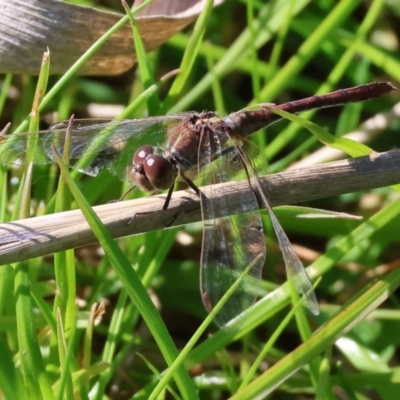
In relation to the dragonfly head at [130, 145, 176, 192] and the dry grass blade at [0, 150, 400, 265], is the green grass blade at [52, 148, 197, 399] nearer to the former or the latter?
the dry grass blade at [0, 150, 400, 265]

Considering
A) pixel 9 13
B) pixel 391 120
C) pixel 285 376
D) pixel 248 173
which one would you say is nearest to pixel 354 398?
pixel 285 376

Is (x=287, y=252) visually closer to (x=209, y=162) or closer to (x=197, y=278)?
(x=209, y=162)

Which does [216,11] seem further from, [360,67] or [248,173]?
[248,173]

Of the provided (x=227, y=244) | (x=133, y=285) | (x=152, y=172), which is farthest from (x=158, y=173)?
(x=133, y=285)

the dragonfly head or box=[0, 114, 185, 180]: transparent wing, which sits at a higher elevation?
box=[0, 114, 185, 180]: transparent wing

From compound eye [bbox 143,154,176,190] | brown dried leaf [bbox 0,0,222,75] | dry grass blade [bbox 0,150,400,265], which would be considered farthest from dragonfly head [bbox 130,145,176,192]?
brown dried leaf [bbox 0,0,222,75]

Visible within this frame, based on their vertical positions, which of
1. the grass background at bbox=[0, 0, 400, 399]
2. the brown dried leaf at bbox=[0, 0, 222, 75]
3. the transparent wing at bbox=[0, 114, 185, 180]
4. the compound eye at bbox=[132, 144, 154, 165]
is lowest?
the grass background at bbox=[0, 0, 400, 399]
